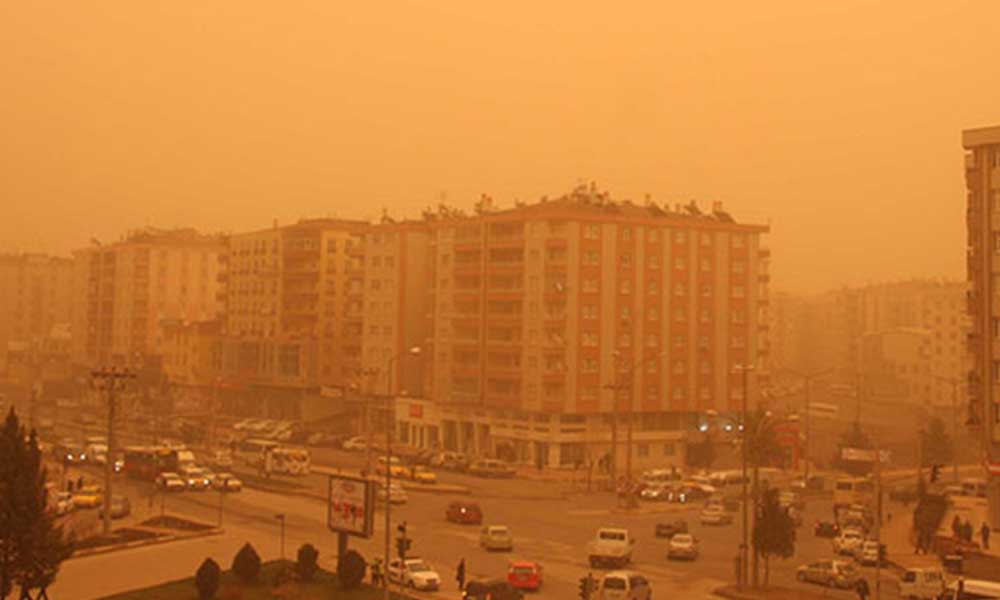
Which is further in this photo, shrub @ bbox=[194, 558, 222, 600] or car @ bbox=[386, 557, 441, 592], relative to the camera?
car @ bbox=[386, 557, 441, 592]

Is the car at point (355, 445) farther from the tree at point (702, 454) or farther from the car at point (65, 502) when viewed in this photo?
the car at point (65, 502)

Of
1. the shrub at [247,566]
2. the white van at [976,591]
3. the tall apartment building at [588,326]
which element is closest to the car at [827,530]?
the tall apartment building at [588,326]

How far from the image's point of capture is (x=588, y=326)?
53156 millimetres

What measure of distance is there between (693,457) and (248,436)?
24324 millimetres

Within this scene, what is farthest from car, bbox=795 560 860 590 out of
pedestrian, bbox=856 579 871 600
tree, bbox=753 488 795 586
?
pedestrian, bbox=856 579 871 600

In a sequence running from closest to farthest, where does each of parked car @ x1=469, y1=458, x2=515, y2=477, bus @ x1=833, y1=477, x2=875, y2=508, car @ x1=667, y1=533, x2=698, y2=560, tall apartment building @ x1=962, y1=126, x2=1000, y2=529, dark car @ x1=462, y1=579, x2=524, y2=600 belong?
dark car @ x1=462, y1=579, x2=524, y2=600 < car @ x1=667, y1=533, x2=698, y2=560 < tall apartment building @ x1=962, y1=126, x2=1000, y2=529 < bus @ x1=833, y1=477, x2=875, y2=508 < parked car @ x1=469, y1=458, x2=515, y2=477

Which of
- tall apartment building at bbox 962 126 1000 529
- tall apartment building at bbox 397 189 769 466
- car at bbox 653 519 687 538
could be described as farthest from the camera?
tall apartment building at bbox 397 189 769 466

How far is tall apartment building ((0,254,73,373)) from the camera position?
10588cm

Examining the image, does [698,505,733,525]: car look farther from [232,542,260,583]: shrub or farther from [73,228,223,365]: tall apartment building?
[73,228,223,365]: tall apartment building

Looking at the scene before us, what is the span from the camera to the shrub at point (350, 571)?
24078 millimetres

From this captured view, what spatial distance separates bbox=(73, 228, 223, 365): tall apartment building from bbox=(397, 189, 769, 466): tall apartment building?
139ft

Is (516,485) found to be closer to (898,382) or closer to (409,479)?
(409,479)

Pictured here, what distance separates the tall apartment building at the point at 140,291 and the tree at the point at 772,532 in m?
73.2

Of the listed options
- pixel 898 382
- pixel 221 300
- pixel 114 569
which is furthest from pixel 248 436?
pixel 898 382
